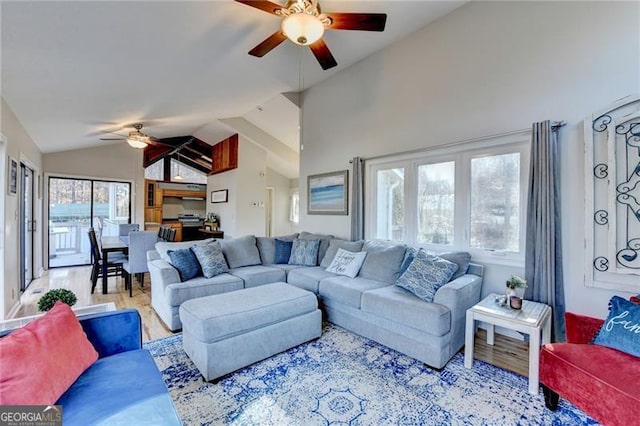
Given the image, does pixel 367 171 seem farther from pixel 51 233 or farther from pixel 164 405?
pixel 51 233

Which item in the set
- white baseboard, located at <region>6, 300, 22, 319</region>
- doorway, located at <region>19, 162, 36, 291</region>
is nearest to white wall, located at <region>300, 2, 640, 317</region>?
white baseboard, located at <region>6, 300, 22, 319</region>

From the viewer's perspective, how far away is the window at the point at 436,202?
3.47m

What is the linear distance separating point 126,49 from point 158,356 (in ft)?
9.31

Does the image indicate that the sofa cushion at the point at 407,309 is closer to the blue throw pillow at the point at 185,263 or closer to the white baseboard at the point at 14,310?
the blue throw pillow at the point at 185,263

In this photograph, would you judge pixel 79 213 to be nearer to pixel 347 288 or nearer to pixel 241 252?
pixel 241 252

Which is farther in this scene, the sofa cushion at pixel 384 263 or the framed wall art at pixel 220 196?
the framed wall art at pixel 220 196

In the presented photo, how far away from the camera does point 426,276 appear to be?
278 centimetres

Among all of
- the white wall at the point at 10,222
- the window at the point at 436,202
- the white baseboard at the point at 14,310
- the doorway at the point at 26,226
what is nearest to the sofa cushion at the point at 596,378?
the window at the point at 436,202

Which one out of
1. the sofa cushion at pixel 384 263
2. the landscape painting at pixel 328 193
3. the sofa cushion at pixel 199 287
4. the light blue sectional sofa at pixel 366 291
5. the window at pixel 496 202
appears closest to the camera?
the light blue sectional sofa at pixel 366 291

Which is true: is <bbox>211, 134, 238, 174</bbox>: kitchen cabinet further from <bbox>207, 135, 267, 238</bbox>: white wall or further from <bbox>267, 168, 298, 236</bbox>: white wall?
<bbox>267, 168, 298, 236</bbox>: white wall

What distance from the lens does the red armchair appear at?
1.50 meters

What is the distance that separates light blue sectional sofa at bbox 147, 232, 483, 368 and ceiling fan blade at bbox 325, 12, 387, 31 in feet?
7.52

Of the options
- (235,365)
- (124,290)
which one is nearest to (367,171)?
(235,365)

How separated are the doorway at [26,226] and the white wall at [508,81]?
521 centimetres
